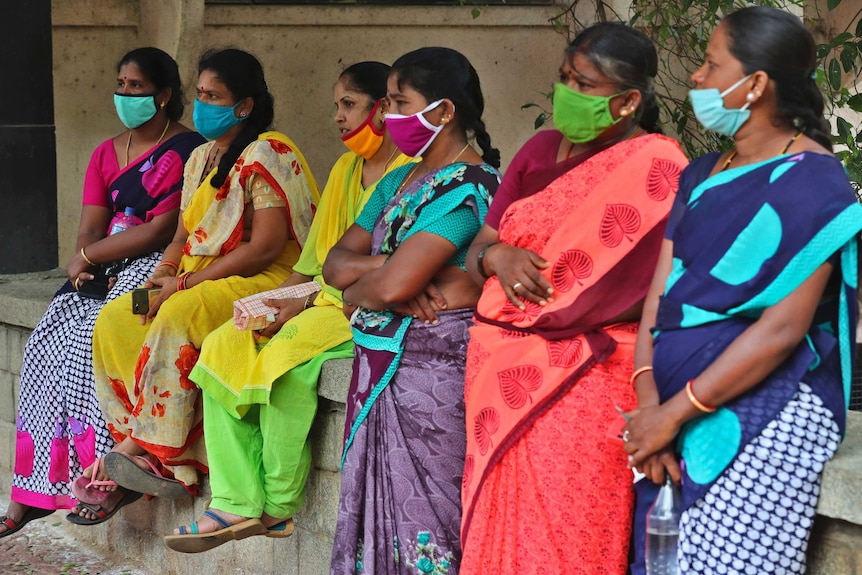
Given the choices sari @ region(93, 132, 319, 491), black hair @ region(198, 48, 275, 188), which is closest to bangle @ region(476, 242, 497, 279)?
sari @ region(93, 132, 319, 491)

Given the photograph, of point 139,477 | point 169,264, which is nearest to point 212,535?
point 139,477

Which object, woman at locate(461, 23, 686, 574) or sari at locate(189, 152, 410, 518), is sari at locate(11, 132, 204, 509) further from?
woman at locate(461, 23, 686, 574)

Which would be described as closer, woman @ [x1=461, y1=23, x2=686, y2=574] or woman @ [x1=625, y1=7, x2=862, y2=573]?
woman @ [x1=625, y1=7, x2=862, y2=573]

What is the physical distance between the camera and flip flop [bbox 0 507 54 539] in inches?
197

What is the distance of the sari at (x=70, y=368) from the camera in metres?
4.88

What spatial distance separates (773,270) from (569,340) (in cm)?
60

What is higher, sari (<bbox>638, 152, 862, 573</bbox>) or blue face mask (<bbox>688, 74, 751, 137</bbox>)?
blue face mask (<bbox>688, 74, 751, 137</bbox>)

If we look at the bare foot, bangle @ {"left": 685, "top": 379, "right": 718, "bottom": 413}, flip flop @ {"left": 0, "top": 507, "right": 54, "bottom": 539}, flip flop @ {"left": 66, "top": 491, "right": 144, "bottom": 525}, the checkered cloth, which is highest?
the checkered cloth

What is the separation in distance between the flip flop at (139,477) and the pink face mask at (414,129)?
1.70 m

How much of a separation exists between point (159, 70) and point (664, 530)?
3284 millimetres

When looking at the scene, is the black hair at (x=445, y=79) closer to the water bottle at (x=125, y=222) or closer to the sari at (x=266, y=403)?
the sari at (x=266, y=403)

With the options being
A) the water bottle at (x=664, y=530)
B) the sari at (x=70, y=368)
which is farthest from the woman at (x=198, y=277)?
the water bottle at (x=664, y=530)

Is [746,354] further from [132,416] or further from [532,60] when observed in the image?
[532,60]

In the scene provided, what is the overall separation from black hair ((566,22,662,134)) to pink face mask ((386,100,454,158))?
0.58 m
